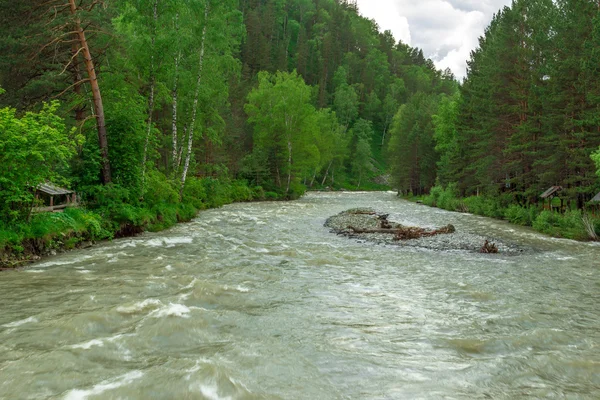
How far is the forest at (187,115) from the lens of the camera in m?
16.2

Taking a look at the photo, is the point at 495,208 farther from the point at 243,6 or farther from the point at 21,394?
the point at 243,6

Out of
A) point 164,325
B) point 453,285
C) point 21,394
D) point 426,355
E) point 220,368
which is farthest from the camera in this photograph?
point 453,285

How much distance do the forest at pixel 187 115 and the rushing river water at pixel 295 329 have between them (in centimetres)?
473

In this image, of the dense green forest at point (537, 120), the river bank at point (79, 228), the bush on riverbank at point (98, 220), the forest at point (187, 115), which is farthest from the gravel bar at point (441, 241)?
the bush on riverbank at point (98, 220)

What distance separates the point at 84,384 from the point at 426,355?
513 cm

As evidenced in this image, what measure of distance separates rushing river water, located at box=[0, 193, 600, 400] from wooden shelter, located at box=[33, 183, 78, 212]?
3366 mm

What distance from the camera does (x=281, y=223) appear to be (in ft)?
85.0

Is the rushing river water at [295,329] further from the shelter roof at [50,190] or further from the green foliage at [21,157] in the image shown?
the shelter roof at [50,190]

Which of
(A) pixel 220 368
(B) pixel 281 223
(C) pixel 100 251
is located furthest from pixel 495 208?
(A) pixel 220 368

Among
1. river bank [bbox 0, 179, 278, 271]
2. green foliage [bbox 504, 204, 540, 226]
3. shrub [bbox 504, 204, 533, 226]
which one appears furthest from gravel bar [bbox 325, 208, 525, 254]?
river bank [bbox 0, 179, 278, 271]

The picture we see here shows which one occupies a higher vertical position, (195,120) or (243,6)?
(243,6)

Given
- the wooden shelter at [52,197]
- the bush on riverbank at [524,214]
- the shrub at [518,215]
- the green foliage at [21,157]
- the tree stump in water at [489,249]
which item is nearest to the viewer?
the green foliage at [21,157]

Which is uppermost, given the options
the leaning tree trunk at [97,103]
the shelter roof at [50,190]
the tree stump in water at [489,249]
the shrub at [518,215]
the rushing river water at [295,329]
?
the leaning tree trunk at [97,103]

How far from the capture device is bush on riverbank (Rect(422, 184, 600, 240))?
2189cm
